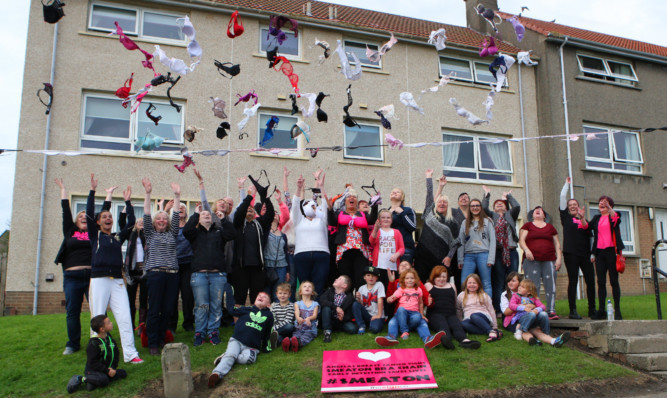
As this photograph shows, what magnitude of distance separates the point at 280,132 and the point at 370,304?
7799mm

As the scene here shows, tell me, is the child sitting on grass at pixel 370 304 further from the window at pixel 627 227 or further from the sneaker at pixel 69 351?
the window at pixel 627 227

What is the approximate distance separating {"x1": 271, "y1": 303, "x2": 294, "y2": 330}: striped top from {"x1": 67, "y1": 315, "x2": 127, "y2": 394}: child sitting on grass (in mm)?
2138

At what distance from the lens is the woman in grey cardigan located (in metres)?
9.34

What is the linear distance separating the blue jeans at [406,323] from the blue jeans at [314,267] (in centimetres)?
125

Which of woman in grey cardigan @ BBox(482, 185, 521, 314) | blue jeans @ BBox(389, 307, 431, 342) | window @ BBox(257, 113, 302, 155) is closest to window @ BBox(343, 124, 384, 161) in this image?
window @ BBox(257, 113, 302, 155)

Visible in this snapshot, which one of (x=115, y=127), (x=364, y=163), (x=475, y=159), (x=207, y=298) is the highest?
(x=115, y=127)

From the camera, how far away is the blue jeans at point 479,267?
9.12 metres

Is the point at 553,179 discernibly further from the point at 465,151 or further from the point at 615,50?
the point at 615,50

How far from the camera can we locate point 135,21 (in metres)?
Answer: 15.1

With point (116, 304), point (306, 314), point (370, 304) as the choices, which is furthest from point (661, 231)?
point (116, 304)

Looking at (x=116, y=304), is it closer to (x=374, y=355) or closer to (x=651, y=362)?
(x=374, y=355)

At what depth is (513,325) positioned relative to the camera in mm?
8555

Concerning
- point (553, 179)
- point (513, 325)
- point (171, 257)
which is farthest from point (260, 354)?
point (553, 179)

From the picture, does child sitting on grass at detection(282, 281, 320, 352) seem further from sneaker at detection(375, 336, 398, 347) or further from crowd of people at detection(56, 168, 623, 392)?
sneaker at detection(375, 336, 398, 347)
